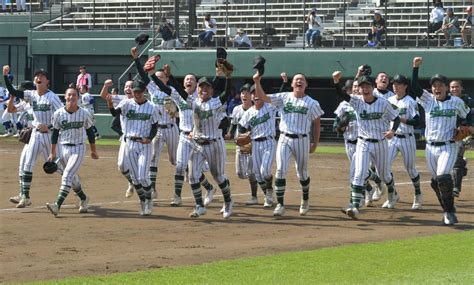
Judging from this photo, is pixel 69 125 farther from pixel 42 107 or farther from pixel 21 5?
pixel 21 5

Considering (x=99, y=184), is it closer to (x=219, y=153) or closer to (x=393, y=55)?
(x=219, y=153)

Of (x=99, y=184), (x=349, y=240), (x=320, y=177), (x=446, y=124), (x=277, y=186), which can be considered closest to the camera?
(x=349, y=240)

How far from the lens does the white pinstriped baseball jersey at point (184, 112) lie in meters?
17.7

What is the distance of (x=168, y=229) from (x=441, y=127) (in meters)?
4.14

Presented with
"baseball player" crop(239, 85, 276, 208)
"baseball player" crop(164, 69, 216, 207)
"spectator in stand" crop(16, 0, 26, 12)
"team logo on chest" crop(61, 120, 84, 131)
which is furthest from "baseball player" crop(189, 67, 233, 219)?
"spectator in stand" crop(16, 0, 26, 12)

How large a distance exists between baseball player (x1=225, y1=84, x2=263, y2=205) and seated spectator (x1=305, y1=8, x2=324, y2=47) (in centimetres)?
1858

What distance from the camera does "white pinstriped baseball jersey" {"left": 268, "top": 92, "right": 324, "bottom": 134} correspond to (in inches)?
674

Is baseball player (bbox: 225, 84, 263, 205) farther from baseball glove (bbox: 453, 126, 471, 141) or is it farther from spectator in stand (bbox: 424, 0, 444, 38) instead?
spectator in stand (bbox: 424, 0, 444, 38)

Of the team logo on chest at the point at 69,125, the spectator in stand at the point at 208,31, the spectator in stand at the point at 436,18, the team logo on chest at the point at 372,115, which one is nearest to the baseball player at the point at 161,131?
the team logo on chest at the point at 69,125

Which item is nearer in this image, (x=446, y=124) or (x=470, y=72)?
(x=446, y=124)

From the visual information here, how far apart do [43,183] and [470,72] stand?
55.1 feet

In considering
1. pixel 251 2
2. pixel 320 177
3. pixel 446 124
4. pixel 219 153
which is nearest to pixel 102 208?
pixel 219 153

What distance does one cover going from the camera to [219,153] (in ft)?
55.1

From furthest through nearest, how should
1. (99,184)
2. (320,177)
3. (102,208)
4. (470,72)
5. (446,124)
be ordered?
1. (470,72)
2. (320,177)
3. (99,184)
4. (102,208)
5. (446,124)
